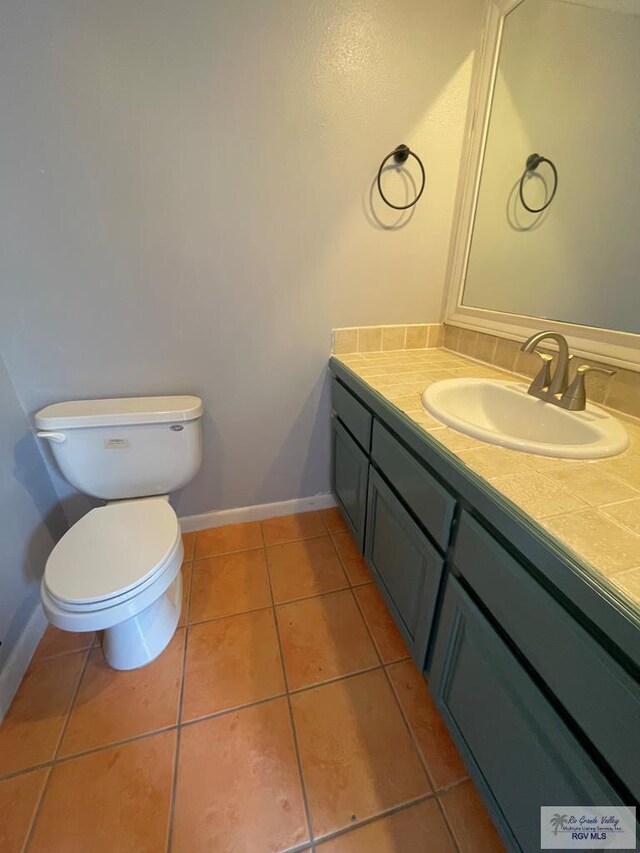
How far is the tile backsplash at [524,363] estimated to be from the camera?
0.95 meters

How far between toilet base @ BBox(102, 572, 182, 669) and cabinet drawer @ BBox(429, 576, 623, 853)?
92cm

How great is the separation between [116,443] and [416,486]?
1071mm

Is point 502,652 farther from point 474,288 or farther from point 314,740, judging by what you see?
point 474,288

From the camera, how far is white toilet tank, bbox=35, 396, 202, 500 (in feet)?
4.05

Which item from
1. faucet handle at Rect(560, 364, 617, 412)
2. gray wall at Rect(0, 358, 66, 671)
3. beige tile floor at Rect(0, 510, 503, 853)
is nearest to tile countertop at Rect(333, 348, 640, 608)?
faucet handle at Rect(560, 364, 617, 412)

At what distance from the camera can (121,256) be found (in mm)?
1233

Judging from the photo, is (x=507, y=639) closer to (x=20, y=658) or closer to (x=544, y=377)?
(x=544, y=377)

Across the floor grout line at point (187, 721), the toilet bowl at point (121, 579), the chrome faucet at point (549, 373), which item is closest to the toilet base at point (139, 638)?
the toilet bowl at point (121, 579)

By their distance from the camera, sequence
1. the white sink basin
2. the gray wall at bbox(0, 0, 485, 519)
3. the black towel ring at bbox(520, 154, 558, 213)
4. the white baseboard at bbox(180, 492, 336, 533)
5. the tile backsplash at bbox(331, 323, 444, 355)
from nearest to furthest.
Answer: the white sink basin
the gray wall at bbox(0, 0, 485, 519)
the black towel ring at bbox(520, 154, 558, 213)
the tile backsplash at bbox(331, 323, 444, 355)
the white baseboard at bbox(180, 492, 336, 533)

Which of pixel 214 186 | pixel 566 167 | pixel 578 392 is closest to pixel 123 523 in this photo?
pixel 214 186

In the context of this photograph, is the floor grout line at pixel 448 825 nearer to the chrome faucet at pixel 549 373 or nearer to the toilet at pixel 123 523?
the toilet at pixel 123 523

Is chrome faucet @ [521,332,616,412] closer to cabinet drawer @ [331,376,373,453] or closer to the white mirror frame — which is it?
the white mirror frame

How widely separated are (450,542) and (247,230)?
1.26 m

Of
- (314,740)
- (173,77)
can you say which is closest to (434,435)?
(314,740)
